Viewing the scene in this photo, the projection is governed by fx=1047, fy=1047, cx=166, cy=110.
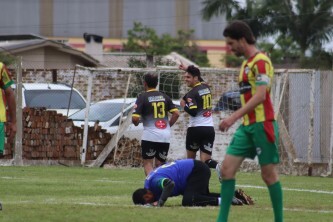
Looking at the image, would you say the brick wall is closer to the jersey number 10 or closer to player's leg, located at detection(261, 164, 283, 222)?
the jersey number 10

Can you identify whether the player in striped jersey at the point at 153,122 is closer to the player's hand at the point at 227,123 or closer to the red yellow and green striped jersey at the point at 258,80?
the red yellow and green striped jersey at the point at 258,80

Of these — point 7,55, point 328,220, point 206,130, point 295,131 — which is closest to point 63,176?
point 206,130

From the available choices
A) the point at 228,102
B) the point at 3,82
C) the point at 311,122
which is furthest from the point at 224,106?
the point at 3,82

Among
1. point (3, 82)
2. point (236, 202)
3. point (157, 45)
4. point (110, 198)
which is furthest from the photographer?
point (157, 45)

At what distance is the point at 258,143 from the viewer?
10023 millimetres

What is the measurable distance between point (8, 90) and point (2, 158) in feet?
38.1

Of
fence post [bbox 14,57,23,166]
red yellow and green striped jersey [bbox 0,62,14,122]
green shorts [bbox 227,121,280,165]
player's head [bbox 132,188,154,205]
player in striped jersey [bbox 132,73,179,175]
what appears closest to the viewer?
green shorts [bbox 227,121,280,165]

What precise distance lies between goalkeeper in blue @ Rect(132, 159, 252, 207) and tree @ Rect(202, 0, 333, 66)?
3282cm

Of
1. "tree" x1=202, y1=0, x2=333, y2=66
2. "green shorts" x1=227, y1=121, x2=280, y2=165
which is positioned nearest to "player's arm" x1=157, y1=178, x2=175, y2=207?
"green shorts" x1=227, y1=121, x2=280, y2=165

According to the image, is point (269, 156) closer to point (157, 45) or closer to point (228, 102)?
point (228, 102)

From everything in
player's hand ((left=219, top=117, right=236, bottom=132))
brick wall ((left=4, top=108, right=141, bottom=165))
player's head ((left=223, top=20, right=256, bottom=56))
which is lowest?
brick wall ((left=4, top=108, right=141, bottom=165))

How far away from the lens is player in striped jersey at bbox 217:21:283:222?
10.0 meters

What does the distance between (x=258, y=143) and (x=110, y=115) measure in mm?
14441

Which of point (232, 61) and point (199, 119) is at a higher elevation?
A: point (199, 119)
